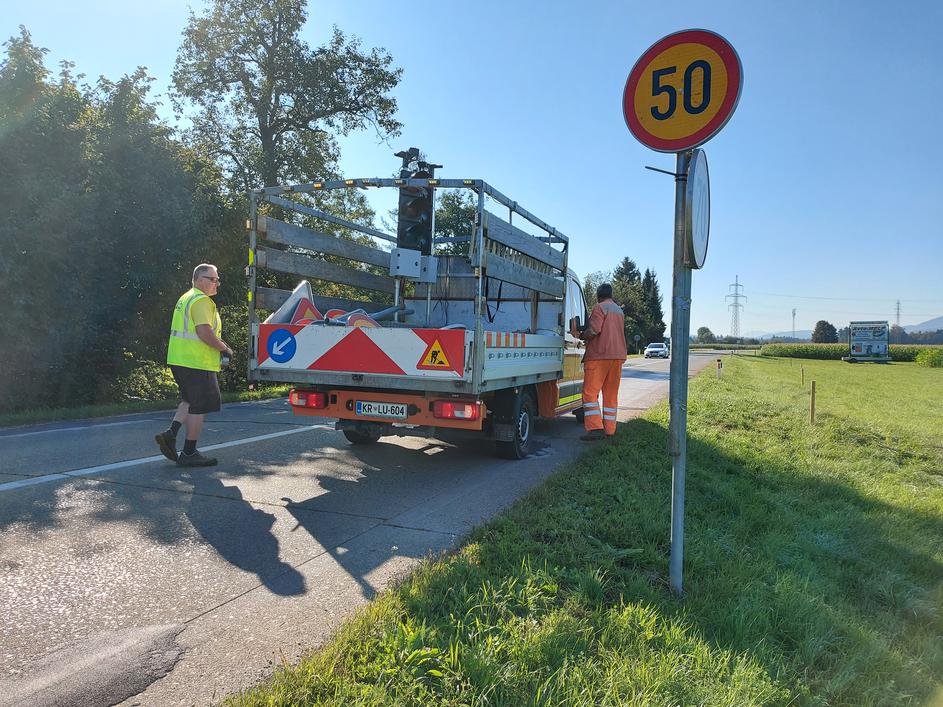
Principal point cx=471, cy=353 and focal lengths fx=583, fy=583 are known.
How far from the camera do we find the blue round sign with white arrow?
224 inches

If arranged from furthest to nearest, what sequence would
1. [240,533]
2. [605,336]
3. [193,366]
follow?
[605,336] < [193,366] < [240,533]

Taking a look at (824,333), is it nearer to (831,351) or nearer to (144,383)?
(831,351)

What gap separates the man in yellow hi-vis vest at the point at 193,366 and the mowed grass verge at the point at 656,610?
125 inches

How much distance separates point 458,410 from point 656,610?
9.09 feet

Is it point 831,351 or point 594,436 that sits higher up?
point 831,351

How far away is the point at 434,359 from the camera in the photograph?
5.12 metres

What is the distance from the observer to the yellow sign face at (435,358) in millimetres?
5078

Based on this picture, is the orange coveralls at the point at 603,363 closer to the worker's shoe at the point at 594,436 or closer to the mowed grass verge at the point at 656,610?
the worker's shoe at the point at 594,436

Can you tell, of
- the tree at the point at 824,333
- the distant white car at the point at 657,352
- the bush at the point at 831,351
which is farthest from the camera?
the tree at the point at 824,333

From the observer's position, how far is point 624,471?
18.0ft

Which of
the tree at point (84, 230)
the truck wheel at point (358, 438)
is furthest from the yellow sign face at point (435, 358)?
the tree at point (84, 230)

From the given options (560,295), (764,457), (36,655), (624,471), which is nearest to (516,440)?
(624,471)

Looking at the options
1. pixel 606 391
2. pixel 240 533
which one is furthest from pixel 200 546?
pixel 606 391

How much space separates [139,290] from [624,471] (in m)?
11.4
